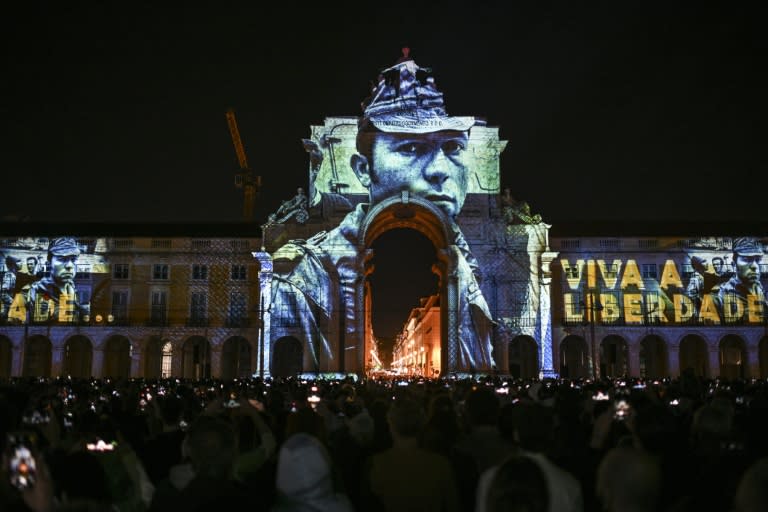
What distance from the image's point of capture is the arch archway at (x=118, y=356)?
6762 cm

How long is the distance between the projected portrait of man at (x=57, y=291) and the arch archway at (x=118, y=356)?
164 inches

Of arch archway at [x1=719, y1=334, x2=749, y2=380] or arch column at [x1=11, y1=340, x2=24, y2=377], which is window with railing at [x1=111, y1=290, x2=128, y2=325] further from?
arch archway at [x1=719, y1=334, x2=749, y2=380]

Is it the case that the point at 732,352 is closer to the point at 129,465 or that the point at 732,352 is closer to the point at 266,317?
the point at 266,317

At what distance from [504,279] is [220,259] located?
23.4 m

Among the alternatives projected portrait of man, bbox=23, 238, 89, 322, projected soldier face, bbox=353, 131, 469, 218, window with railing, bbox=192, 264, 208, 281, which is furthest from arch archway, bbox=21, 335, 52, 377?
projected soldier face, bbox=353, 131, 469, 218

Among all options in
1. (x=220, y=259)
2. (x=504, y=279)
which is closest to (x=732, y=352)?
(x=504, y=279)

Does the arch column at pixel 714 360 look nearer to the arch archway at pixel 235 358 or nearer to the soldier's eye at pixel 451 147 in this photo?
the soldier's eye at pixel 451 147

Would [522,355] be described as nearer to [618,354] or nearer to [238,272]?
[618,354]

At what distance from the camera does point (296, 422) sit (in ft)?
26.2

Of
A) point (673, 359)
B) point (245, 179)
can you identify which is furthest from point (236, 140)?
point (673, 359)

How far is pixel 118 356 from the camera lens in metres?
68.6

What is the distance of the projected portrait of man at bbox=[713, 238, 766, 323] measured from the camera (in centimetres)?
6481

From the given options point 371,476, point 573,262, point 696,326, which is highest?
point 573,262

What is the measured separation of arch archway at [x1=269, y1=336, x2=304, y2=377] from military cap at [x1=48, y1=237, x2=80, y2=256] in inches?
719
